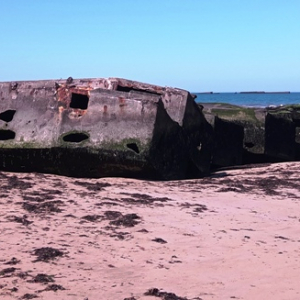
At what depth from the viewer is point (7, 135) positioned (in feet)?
24.3

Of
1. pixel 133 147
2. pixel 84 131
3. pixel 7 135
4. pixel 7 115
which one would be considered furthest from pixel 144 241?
pixel 7 115

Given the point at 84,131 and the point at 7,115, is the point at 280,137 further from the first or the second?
the point at 7,115

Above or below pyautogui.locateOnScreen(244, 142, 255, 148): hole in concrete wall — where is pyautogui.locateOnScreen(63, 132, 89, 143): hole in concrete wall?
above

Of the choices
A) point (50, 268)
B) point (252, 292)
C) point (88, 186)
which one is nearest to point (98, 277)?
point (50, 268)

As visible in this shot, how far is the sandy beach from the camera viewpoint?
11.1 feet

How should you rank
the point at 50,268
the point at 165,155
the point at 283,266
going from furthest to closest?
the point at 165,155
the point at 283,266
the point at 50,268

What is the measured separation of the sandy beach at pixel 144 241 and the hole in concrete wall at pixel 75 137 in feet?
1.81

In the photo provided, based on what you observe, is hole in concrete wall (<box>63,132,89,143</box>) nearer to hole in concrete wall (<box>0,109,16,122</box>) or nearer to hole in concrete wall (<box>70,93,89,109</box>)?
hole in concrete wall (<box>70,93,89,109</box>)

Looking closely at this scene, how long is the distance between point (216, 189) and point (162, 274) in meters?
3.36

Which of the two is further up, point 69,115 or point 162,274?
point 69,115

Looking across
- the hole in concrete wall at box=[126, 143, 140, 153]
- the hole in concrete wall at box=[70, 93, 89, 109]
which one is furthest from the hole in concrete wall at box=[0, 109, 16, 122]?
the hole in concrete wall at box=[126, 143, 140, 153]

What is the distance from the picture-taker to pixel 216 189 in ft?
22.7

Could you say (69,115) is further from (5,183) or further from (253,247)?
(253,247)

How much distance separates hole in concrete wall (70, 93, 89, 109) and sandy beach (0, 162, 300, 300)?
3.54ft
